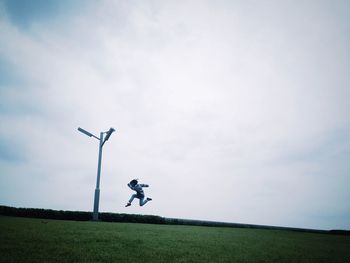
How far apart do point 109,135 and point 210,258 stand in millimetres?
13590

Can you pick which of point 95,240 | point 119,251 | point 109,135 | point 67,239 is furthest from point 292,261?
point 109,135

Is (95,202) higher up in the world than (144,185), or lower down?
lower down

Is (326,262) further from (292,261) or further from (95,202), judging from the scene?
(95,202)

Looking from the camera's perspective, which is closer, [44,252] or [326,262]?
[44,252]

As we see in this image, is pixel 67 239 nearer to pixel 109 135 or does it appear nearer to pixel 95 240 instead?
pixel 95 240

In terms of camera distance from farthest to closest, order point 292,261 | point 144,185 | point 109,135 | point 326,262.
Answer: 1. point 109,135
2. point 144,185
3. point 326,262
4. point 292,261

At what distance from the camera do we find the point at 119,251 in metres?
5.46

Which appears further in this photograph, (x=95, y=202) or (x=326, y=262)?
(x=95, y=202)

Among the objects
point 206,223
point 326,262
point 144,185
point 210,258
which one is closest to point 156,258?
point 210,258

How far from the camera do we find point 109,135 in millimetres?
17672

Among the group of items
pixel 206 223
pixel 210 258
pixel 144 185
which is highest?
pixel 144 185

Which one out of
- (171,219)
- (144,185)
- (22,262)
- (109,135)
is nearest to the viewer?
(22,262)

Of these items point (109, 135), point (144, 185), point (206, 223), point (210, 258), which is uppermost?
point (109, 135)

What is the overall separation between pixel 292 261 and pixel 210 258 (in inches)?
97.1
